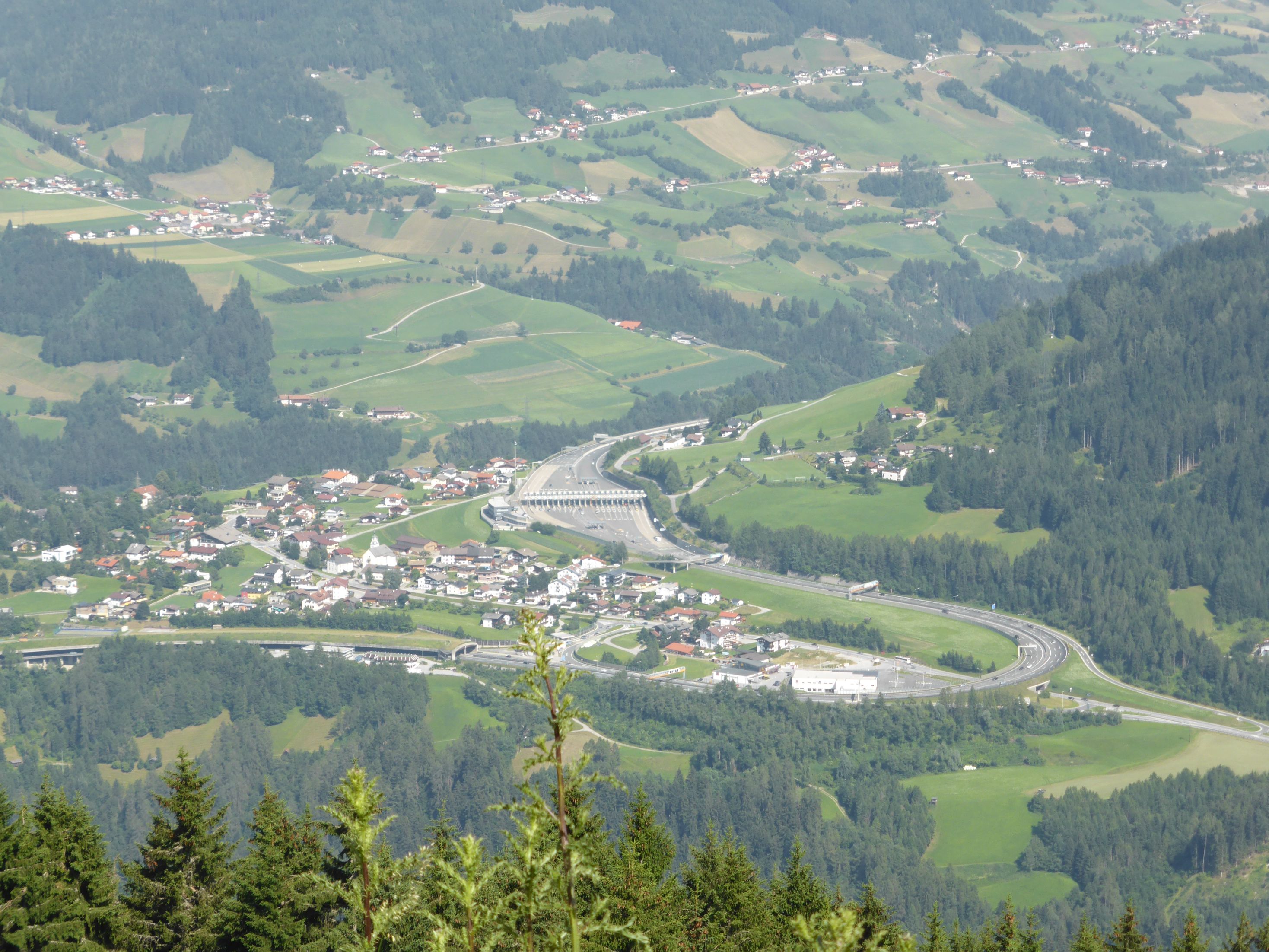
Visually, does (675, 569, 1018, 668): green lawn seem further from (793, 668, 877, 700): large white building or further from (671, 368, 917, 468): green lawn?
(671, 368, 917, 468): green lawn

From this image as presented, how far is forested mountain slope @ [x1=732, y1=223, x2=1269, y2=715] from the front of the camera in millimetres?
119812

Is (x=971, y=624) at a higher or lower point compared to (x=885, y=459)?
lower

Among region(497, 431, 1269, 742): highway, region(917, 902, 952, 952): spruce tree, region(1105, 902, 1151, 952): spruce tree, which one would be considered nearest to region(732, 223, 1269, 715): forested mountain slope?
region(497, 431, 1269, 742): highway

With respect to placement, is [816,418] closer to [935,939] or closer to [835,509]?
[835,509]

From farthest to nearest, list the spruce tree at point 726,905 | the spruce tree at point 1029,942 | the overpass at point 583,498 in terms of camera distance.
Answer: the overpass at point 583,498 → the spruce tree at point 1029,942 → the spruce tree at point 726,905

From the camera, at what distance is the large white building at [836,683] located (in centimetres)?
10869

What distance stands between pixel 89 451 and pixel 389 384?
32.2m

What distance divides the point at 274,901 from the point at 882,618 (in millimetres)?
91878

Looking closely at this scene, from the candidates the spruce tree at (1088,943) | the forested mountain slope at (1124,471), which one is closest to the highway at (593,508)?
the forested mountain slope at (1124,471)

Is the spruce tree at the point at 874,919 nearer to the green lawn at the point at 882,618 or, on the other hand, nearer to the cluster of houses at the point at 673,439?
the green lawn at the point at 882,618

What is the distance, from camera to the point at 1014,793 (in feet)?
308

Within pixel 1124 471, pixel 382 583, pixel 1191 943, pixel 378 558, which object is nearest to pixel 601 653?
pixel 382 583

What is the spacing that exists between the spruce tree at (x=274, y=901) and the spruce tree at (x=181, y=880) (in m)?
0.47

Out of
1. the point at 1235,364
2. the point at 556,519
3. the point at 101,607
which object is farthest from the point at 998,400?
the point at 101,607
